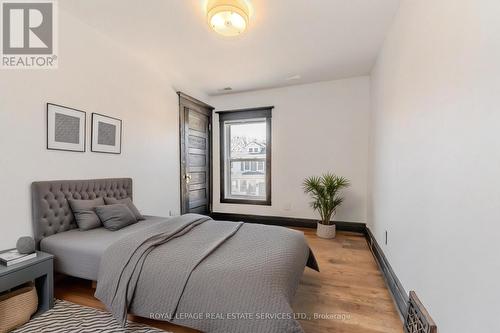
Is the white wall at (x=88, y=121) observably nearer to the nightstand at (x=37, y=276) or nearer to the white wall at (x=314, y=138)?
the nightstand at (x=37, y=276)

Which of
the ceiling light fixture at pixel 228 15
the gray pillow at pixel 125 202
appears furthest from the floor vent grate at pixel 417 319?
the gray pillow at pixel 125 202

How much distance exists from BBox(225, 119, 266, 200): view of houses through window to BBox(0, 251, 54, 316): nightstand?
335 cm

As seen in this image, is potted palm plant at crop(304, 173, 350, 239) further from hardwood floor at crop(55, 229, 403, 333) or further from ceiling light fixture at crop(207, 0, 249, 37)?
ceiling light fixture at crop(207, 0, 249, 37)

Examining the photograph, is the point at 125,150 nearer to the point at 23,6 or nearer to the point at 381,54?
the point at 23,6

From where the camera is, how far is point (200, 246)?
184 centimetres

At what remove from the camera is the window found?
15.3 feet

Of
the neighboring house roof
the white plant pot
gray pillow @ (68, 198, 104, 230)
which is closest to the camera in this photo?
gray pillow @ (68, 198, 104, 230)

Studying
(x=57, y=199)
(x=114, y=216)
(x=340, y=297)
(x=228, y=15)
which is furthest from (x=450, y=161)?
(x=57, y=199)

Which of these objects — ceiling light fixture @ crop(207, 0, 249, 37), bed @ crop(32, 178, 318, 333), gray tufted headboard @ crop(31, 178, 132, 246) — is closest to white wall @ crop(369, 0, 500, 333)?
bed @ crop(32, 178, 318, 333)

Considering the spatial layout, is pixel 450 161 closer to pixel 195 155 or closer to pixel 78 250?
pixel 78 250

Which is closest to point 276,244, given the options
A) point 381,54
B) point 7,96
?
point 7,96

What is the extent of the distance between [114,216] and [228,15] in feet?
7.60

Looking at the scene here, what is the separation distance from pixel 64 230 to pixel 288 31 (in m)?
3.24

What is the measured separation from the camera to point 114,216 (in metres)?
2.42
